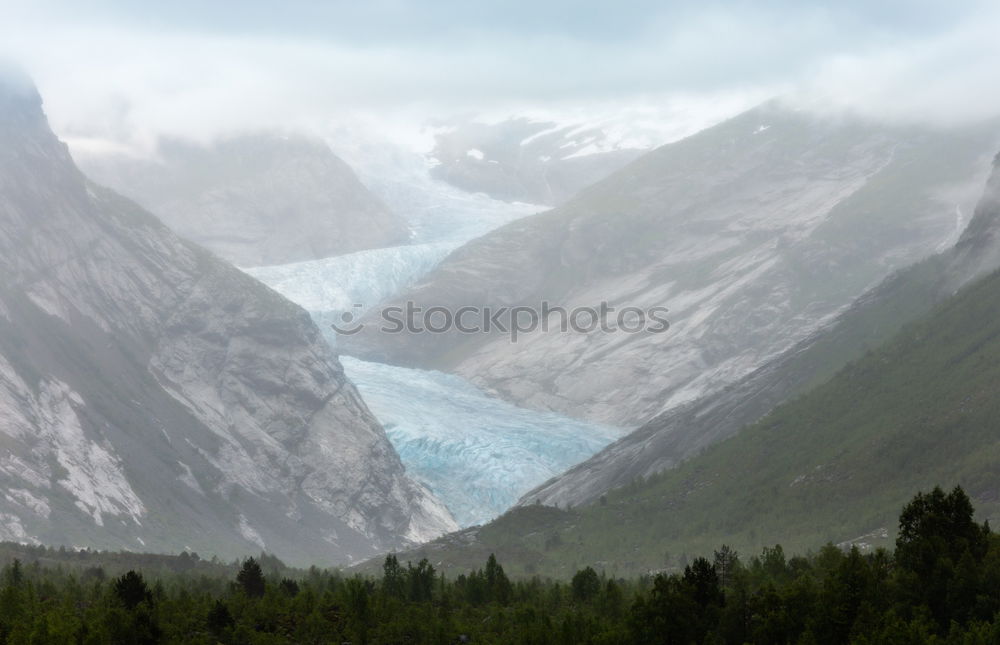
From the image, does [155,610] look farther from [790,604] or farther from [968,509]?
[968,509]

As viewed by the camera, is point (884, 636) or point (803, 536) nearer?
point (884, 636)

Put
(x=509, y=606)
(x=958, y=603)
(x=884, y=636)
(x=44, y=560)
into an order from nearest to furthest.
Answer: (x=884, y=636) < (x=958, y=603) < (x=509, y=606) < (x=44, y=560)

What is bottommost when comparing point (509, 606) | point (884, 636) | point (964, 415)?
point (884, 636)

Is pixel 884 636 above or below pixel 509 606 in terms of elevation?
below

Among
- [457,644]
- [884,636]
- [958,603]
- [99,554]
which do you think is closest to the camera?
[884,636]

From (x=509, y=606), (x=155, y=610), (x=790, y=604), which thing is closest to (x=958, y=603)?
(x=790, y=604)

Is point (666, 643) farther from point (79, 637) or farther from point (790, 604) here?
point (79, 637)
